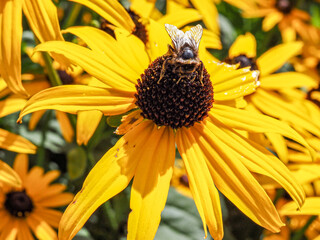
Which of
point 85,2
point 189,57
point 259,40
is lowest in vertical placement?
point 259,40

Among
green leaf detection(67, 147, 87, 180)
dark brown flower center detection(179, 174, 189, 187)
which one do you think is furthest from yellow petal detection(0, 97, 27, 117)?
dark brown flower center detection(179, 174, 189, 187)

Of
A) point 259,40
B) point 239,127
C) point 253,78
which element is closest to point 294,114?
point 253,78

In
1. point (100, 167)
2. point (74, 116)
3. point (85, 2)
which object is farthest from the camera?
point (74, 116)

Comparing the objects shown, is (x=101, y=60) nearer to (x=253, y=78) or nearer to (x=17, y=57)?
(x=17, y=57)

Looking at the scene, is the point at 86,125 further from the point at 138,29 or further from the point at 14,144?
the point at 138,29

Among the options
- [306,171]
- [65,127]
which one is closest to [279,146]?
[306,171]

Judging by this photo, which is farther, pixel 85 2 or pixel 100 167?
pixel 85 2

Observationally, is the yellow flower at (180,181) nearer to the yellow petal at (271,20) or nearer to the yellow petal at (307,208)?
the yellow petal at (307,208)

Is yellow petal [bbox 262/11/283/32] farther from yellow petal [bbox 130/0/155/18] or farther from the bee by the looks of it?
the bee
